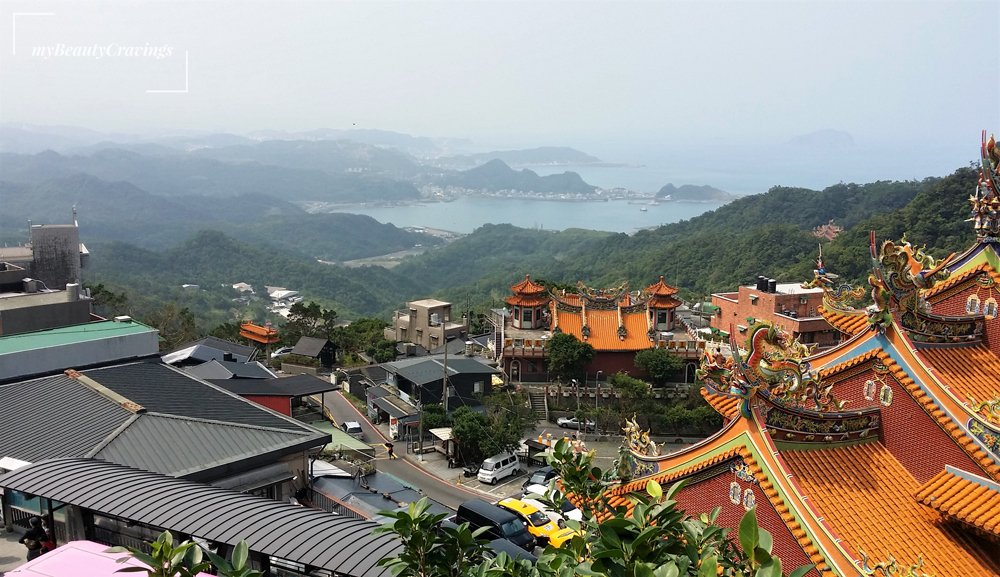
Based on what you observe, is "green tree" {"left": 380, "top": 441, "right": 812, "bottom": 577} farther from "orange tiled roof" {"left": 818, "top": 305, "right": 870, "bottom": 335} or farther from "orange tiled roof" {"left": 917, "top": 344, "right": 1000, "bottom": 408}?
"orange tiled roof" {"left": 818, "top": 305, "right": 870, "bottom": 335}

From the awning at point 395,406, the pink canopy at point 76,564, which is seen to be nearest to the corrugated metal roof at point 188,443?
the pink canopy at point 76,564

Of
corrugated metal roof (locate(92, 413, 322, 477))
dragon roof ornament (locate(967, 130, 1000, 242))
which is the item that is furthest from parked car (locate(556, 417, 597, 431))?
dragon roof ornament (locate(967, 130, 1000, 242))

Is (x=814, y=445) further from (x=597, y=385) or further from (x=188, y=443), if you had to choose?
(x=597, y=385)

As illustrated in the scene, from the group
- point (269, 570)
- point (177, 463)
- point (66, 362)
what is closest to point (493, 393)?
point (66, 362)

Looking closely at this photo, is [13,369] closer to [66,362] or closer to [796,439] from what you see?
[66,362]

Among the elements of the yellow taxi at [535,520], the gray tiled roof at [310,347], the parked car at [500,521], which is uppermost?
the parked car at [500,521]

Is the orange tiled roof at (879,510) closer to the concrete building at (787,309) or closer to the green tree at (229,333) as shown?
the concrete building at (787,309)
